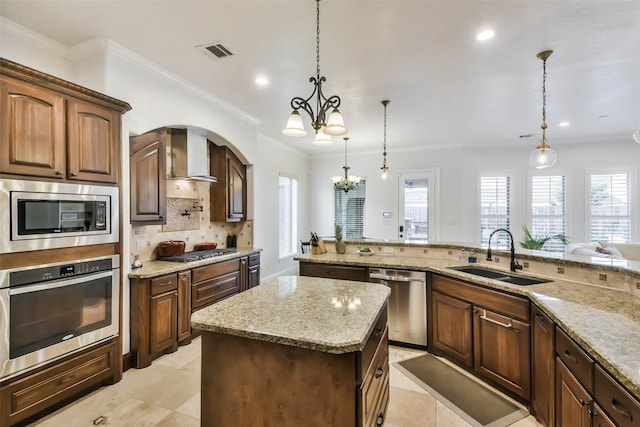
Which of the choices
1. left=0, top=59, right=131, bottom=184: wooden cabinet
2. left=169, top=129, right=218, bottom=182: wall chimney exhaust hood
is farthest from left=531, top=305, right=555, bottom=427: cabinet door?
left=169, top=129, right=218, bottom=182: wall chimney exhaust hood

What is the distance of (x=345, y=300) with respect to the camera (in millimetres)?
1803

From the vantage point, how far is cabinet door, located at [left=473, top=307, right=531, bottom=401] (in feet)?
7.07

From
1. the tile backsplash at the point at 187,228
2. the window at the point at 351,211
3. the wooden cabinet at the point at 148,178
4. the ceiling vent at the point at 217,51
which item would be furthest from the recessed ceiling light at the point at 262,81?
the window at the point at 351,211

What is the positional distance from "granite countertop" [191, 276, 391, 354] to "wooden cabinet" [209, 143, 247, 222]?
8.04 ft

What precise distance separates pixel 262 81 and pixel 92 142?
5.84 ft

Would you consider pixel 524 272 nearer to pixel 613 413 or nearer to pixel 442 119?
pixel 613 413

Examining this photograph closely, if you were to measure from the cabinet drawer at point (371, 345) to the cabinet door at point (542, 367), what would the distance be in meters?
1.01

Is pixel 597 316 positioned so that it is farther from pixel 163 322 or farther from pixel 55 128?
pixel 55 128

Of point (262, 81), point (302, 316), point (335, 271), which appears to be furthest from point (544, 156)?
point (262, 81)

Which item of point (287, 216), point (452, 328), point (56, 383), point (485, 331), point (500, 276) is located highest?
point (287, 216)

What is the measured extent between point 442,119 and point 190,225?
167 inches

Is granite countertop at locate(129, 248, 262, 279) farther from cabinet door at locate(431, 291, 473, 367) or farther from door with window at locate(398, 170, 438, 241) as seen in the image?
door with window at locate(398, 170, 438, 241)

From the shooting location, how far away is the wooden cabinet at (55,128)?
6.23 ft

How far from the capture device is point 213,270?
3557mm
